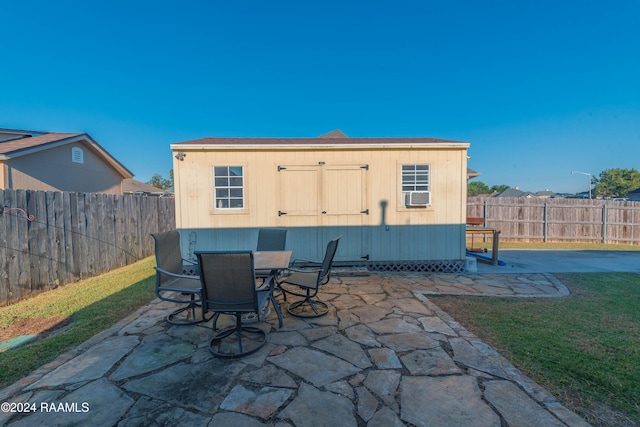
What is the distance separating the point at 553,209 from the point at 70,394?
45.9ft

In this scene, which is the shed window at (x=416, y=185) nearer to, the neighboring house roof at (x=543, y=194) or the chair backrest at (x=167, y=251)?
the chair backrest at (x=167, y=251)

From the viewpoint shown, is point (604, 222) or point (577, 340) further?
point (604, 222)

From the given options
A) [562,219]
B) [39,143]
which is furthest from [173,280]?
[562,219]

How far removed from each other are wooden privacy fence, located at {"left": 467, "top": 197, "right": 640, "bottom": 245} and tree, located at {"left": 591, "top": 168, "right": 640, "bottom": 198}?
128 feet

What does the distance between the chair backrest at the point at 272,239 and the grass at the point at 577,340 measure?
2445mm

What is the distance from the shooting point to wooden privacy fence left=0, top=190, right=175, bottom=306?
3.96m

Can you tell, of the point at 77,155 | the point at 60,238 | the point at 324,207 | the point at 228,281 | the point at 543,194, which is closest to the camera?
the point at 228,281

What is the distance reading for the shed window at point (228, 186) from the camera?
545cm

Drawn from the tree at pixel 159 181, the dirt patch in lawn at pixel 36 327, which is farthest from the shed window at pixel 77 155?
the tree at pixel 159 181

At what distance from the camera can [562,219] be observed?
10.7m

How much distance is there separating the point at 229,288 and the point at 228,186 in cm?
350

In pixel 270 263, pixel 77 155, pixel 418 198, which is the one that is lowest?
pixel 270 263

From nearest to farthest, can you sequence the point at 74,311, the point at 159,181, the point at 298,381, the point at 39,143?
the point at 298,381, the point at 74,311, the point at 39,143, the point at 159,181

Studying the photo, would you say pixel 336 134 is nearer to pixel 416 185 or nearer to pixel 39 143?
pixel 416 185
